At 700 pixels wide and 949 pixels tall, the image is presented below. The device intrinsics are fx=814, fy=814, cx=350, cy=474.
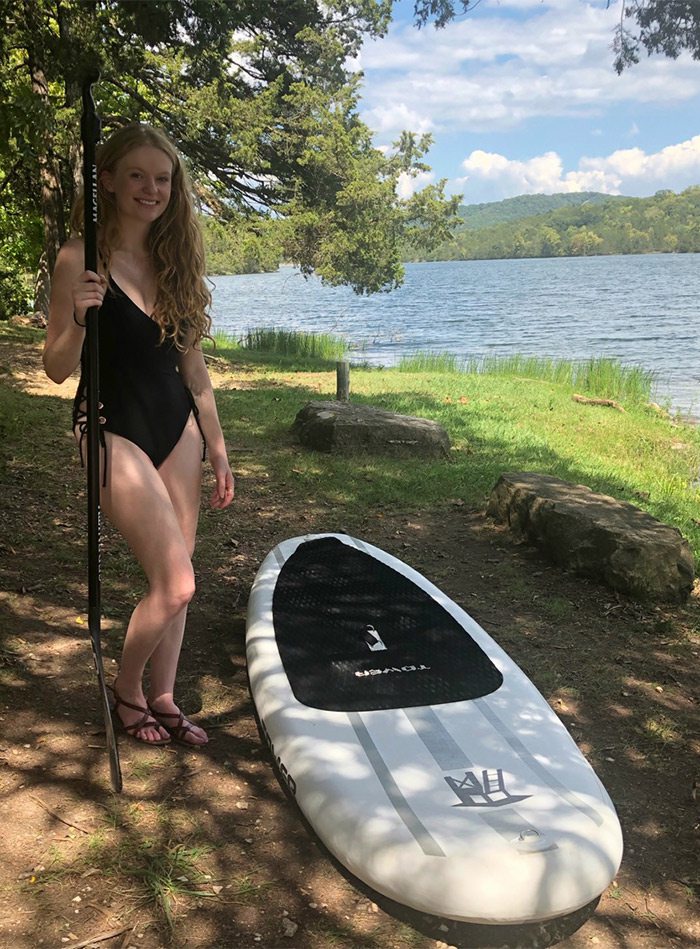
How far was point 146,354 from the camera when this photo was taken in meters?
2.36

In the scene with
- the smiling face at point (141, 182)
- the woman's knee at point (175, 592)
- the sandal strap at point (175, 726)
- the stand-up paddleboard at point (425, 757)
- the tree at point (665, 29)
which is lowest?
the sandal strap at point (175, 726)

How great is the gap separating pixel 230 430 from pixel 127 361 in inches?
222

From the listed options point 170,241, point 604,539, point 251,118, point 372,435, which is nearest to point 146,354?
point 170,241

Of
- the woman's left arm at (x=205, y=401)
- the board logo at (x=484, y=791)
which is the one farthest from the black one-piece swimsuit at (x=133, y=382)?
the board logo at (x=484, y=791)

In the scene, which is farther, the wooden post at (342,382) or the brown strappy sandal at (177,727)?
the wooden post at (342,382)

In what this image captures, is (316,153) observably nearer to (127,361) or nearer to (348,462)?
(348,462)

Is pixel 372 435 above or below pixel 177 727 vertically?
above

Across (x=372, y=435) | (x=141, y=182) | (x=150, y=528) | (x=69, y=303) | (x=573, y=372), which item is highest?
(x=141, y=182)

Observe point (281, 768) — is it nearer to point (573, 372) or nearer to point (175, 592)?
point (175, 592)

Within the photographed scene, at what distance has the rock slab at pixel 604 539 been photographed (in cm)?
443

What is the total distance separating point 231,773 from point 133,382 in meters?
1.28

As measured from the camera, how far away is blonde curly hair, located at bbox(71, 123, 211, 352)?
233 cm

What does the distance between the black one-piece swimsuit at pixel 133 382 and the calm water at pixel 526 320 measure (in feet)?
19.6

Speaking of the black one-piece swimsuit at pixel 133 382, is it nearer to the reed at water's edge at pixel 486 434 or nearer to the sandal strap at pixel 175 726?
the sandal strap at pixel 175 726
